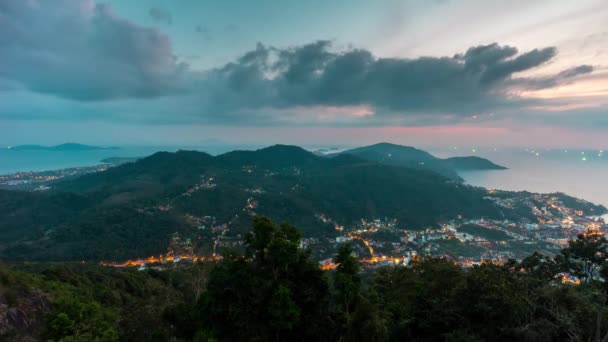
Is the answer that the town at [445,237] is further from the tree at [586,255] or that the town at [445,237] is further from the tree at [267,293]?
the tree at [267,293]

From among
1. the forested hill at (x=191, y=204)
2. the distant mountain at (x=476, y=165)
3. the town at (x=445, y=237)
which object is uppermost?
the distant mountain at (x=476, y=165)

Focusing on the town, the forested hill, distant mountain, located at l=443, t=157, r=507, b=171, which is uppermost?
distant mountain, located at l=443, t=157, r=507, b=171

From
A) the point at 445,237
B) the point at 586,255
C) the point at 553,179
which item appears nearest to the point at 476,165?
the point at 553,179

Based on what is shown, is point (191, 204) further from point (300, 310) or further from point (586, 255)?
point (586, 255)

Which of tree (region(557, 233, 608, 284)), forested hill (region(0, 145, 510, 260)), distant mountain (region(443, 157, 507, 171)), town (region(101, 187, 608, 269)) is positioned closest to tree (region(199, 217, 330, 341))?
tree (region(557, 233, 608, 284))

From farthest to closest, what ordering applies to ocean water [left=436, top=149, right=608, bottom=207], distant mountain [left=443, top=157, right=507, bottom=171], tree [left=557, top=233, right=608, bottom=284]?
distant mountain [left=443, top=157, right=507, bottom=171] → ocean water [left=436, top=149, right=608, bottom=207] → tree [left=557, top=233, right=608, bottom=284]

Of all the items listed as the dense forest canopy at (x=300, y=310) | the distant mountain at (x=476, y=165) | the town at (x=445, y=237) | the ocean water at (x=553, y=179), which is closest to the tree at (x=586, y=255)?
the dense forest canopy at (x=300, y=310)

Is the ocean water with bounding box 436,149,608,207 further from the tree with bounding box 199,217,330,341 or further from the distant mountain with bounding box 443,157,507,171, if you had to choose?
the tree with bounding box 199,217,330,341

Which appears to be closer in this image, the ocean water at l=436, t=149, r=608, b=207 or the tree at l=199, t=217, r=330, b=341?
the tree at l=199, t=217, r=330, b=341

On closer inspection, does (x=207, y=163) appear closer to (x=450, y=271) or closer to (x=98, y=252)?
(x=98, y=252)

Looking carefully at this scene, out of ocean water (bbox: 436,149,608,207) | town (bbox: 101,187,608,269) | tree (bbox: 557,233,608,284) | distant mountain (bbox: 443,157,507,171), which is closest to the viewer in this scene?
tree (bbox: 557,233,608,284)
